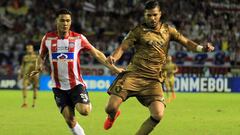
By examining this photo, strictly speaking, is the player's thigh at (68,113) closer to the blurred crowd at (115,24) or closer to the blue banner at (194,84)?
the blue banner at (194,84)

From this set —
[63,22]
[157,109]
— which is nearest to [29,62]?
[63,22]

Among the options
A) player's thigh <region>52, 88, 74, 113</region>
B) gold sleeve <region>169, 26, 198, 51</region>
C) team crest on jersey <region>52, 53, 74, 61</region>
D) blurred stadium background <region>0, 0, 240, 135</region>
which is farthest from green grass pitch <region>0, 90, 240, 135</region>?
blurred stadium background <region>0, 0, 240, 135</region>

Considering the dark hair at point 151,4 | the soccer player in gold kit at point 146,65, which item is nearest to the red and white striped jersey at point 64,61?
the soccer player in gold kit at point 146,65

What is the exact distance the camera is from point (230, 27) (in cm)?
3878

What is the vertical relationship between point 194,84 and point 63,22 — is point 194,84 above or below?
below

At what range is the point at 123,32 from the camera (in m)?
38.9

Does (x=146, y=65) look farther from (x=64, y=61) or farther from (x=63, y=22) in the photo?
(x=63, y=22)

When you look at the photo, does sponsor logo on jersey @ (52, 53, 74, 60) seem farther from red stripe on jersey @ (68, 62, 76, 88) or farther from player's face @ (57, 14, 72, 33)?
player's face @ (57, 14, 72, 33)

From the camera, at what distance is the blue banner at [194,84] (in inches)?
1363

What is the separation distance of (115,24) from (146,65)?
2975 cm

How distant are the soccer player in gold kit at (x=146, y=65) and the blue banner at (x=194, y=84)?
81.0 ft

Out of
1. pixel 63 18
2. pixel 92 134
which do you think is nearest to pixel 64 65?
pixel 63 18

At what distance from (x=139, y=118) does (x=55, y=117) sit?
2.20 m

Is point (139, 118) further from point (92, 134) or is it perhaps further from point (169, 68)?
point (169, 68)
